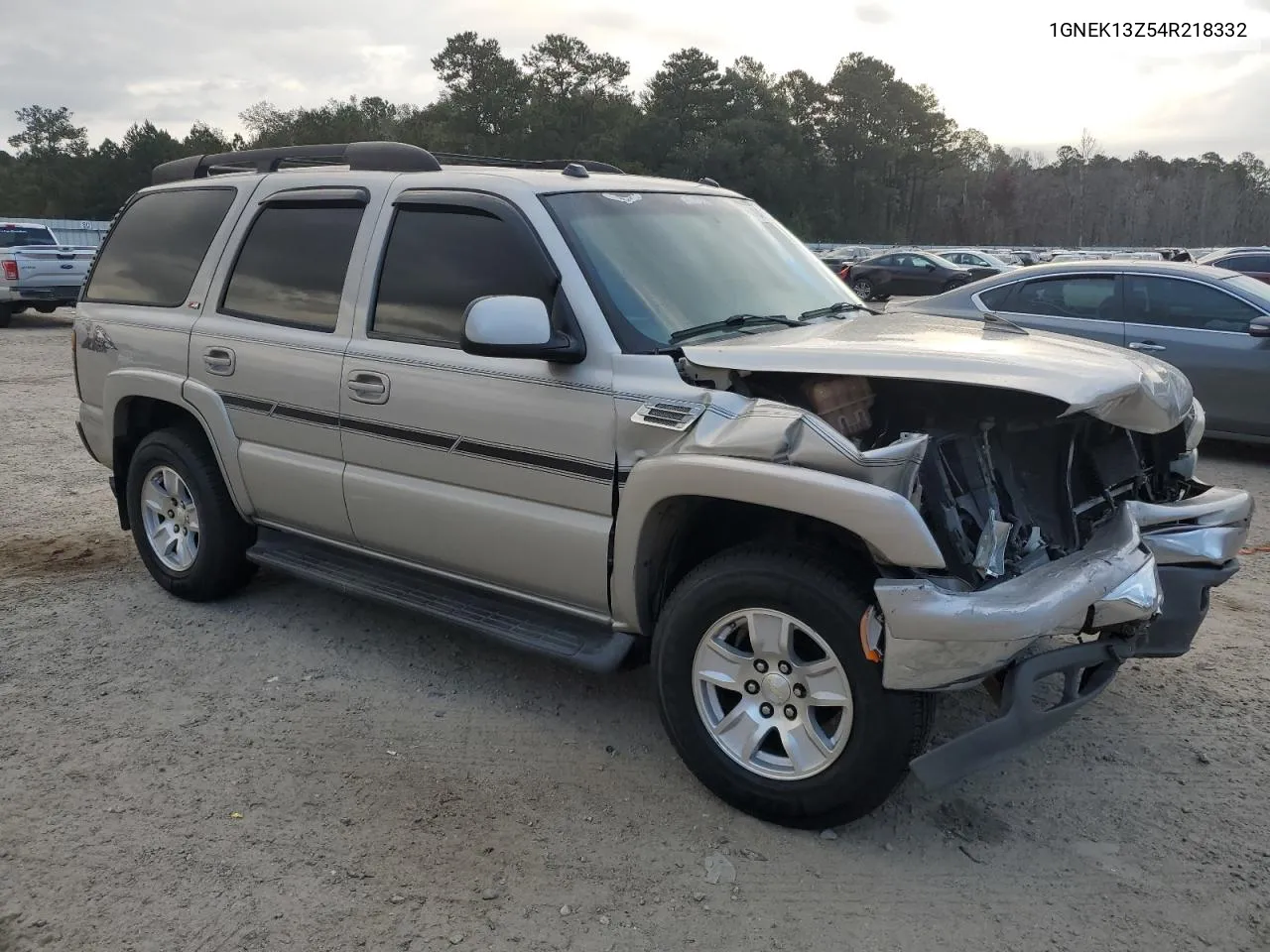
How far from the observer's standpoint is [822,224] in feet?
243

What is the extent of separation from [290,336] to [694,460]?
6.93 ft

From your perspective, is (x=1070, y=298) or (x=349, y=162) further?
(x=1070, y=298)

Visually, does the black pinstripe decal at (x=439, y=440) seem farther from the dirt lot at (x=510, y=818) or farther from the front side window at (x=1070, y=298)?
the front side window at (x=1070, y=298)

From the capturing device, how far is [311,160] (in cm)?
491

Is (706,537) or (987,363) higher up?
(987,363)

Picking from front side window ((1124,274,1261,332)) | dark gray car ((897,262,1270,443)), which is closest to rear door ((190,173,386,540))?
dark gray car ((897,262,1270,443))

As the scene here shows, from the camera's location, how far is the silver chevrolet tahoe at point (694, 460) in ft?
9.50

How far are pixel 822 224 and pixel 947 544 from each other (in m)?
74.4

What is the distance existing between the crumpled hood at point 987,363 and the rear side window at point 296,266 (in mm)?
1702

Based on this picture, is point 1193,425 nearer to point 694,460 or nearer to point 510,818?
point 694,460

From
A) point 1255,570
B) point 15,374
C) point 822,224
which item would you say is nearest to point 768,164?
point 822,224

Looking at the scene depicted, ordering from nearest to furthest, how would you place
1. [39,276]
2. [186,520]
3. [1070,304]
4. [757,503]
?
[757,503], [186,520], [1070,304], [39,276]

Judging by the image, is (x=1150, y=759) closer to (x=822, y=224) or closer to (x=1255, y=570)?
(x=1255, y=570)

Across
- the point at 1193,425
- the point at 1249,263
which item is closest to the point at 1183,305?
the point at 1193,425
